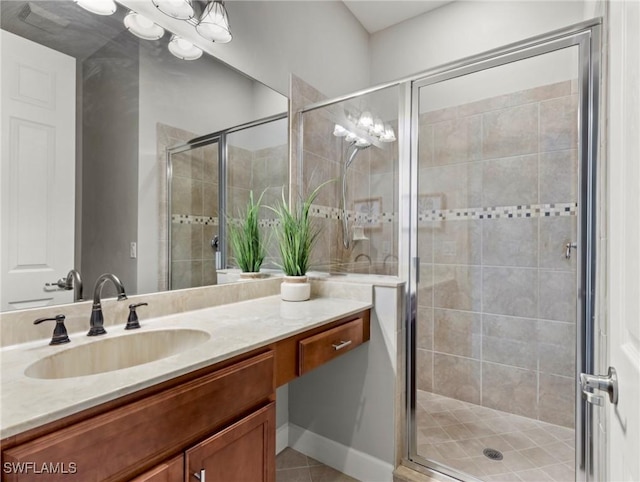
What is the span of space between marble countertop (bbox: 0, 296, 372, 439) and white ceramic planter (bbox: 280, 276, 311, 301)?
0.06 metres

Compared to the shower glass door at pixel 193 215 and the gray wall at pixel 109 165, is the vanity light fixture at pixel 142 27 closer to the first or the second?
the gray wall at pixel 109 165

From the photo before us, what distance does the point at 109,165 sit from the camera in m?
1.20

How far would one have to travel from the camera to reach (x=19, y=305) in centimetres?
100

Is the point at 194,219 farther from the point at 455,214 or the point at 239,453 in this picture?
the point at 455,214

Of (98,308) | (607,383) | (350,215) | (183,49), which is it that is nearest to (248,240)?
(350,215)

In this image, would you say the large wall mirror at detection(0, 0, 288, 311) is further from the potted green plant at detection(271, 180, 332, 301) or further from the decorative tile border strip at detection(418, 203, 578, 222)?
the decorative tile border strip at detection(418, 203, 578, 222)

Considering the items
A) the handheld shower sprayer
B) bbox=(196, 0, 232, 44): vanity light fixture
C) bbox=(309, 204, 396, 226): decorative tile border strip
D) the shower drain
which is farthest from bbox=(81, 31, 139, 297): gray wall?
the shower drain

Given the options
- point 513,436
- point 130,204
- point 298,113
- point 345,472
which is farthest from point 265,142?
point 513,436

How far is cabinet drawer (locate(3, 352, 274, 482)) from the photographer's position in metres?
0.61

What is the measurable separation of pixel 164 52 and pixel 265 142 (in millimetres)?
646

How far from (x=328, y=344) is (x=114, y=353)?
29.2 inches

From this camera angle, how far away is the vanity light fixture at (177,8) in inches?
52.8

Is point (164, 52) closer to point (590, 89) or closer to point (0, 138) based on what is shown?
point (0, 138)
